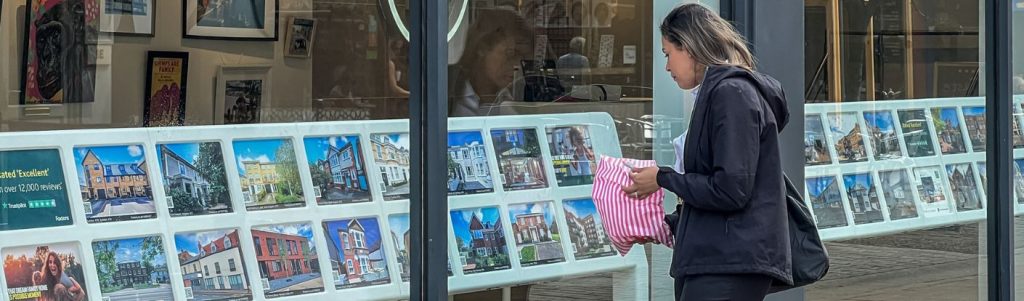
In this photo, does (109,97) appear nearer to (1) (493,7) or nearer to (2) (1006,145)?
(1) (493,7)

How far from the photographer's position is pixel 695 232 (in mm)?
3861

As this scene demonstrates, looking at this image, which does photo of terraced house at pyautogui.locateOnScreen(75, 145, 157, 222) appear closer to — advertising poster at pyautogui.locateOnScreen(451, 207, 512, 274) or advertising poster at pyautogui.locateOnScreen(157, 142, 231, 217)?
advertising poster at pyautogui.locateOnScreen(157, 142, 231, 217)

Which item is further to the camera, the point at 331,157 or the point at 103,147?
the point at 331,157

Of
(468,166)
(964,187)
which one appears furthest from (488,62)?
(964,187)

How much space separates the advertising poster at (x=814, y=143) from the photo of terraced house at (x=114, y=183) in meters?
2.97

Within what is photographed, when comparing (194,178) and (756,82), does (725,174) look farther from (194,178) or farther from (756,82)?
(194,178)

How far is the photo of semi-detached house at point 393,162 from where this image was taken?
4.87 metres

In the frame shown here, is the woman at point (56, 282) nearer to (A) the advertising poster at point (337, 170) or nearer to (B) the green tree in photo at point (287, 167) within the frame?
(B) the green tree in photo at point (287, 167)

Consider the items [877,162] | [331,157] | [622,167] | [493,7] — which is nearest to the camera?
[622,167]

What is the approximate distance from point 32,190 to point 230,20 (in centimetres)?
85

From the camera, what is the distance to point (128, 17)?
4.40 meters

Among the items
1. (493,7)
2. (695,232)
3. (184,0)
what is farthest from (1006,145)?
(184,0)

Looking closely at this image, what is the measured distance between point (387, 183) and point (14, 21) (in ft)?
4.39

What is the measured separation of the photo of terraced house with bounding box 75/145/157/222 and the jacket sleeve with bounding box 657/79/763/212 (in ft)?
5.62
